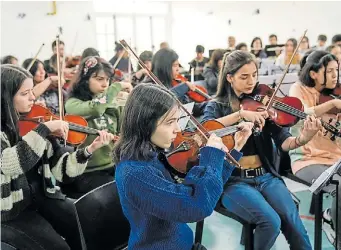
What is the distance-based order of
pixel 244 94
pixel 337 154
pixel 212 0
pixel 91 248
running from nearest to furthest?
pixel 91 248
pixel 244 94
pixel 337 154
pixel 212 0

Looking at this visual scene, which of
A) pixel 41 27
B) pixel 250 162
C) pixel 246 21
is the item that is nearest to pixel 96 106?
pixel 250 162

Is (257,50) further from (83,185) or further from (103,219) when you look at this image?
(103,219)

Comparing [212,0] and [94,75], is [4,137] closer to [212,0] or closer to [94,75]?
[94,75]

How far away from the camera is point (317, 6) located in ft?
25.5

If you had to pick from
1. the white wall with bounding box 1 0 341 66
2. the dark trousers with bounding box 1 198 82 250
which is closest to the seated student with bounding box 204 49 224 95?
the dark trousers with bounding box 1 198 82 250

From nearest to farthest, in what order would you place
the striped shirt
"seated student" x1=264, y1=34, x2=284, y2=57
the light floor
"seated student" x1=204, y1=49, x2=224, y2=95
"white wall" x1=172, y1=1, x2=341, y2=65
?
1. the striped shirt
2. the light floor
3. "seated student" x1=204, y1=49, x2=224, y2=95
4. "seated student" x1=264, y1=34, x2=284, y2=57
5. "white wall" x1=172, y1=1, x2=341, y2=65

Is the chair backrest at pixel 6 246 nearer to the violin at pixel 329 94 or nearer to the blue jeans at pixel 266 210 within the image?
the blue jeans at pixel 266 210

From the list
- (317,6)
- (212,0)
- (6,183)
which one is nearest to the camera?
(6,183)

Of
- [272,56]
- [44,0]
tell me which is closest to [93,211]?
[272,56]

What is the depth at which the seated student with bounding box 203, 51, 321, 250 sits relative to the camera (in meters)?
1.57

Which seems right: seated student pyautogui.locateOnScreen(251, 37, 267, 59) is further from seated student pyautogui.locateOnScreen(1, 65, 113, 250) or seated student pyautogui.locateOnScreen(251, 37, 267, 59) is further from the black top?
seated student pyautogui.locateOnScreen(1, 65, 113, 250)

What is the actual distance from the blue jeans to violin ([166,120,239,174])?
0.20 meters

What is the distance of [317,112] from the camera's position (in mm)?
1994

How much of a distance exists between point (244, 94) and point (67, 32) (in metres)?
5.87
